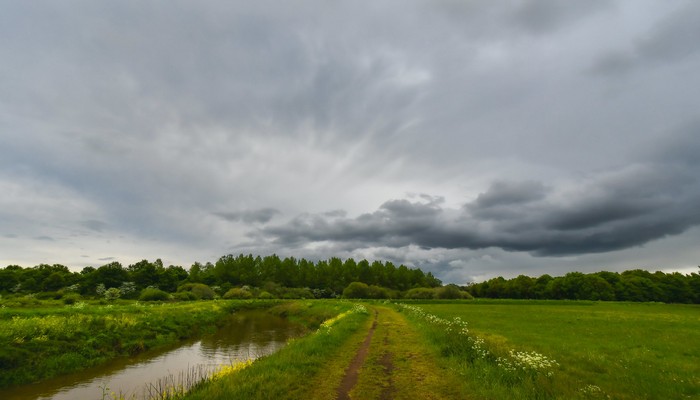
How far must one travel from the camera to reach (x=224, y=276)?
13375 centimetres

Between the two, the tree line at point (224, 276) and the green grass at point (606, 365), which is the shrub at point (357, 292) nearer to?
the tree line at point (224, 276)

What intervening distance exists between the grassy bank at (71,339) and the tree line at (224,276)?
66832 mm

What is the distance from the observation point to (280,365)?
1420 cm

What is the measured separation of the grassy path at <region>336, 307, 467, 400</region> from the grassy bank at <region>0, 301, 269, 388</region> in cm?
1751

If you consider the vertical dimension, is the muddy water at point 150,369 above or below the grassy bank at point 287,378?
below

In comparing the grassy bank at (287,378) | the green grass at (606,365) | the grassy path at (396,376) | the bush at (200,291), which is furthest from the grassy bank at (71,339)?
the bush at (200,291)

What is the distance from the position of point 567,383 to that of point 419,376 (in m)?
5.19

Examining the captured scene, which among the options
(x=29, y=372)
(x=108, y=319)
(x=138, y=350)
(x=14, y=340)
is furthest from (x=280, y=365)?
(x=108, y=319)

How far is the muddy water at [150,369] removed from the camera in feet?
53.5

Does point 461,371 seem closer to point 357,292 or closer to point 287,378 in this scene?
point 287,378

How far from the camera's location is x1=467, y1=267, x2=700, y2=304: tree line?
4250 inches

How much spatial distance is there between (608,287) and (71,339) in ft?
466

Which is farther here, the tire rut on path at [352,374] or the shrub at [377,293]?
the shrub at [377,293]

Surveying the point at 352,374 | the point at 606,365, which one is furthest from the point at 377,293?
the point at 352,374
